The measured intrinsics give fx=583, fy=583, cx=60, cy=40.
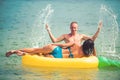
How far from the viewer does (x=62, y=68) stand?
3.30 m

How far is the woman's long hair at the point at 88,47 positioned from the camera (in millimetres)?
3372

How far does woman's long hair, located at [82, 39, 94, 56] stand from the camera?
3.37 metres

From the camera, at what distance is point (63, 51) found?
339 centimetres

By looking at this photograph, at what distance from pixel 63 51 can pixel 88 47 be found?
0.48 feet

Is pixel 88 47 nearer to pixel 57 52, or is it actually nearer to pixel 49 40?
pixel 57 52

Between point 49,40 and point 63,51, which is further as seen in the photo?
point 49,40

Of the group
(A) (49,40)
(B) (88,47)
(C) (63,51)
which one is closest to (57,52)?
(C) (63,51)

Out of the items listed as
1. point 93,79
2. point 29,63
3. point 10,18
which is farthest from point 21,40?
point 10,18

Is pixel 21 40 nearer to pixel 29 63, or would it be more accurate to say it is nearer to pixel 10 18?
pixel 29 63

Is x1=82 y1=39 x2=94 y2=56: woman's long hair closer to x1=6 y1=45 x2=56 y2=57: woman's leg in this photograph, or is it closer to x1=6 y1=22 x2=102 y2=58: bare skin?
x1=6 y1=22 x2=102 y2=58: bare skin

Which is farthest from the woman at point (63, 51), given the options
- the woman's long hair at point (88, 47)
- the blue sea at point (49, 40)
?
the blue sea at point (49, 40)

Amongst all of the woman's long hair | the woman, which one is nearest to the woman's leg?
the woman

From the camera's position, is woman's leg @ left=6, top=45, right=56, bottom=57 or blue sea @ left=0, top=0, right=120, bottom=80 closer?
blue sea @ left=0, top=0, right=120, bottom=80

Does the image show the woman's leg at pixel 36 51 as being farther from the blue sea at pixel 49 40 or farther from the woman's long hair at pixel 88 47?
the woman's long hair at pixel 88 47
